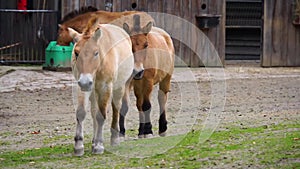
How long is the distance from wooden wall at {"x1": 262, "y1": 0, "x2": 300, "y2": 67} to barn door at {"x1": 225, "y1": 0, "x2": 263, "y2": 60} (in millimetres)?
2141

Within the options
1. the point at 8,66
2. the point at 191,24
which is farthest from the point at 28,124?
the point at 191,24

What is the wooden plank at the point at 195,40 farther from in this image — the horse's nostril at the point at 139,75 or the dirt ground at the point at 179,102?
the horse's nostril at the point at 139,75

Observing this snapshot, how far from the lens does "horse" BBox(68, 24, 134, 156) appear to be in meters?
7.39

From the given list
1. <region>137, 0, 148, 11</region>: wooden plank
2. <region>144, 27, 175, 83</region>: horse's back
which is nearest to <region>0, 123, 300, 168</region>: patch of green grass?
<region>144, 27, 175, 83</region>: horse's back

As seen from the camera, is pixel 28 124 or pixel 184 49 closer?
pixel 28 124

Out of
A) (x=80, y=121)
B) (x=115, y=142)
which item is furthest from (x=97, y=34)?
(x=115, y=142)

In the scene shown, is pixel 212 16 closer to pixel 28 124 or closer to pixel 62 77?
pixel 62 77

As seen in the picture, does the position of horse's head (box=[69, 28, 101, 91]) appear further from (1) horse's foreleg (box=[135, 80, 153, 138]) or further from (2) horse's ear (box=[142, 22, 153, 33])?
(1) horse's foreleg (box=[135, 80, 153, 138])

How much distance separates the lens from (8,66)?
54.7ft

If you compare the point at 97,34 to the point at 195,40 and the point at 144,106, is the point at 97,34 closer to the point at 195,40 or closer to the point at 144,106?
the point at 144,106

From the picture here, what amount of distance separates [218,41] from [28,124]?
26.6ft

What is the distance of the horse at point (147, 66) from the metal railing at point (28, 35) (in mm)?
7864

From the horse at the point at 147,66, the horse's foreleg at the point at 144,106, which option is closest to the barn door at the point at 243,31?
the horse at the point at 147,66

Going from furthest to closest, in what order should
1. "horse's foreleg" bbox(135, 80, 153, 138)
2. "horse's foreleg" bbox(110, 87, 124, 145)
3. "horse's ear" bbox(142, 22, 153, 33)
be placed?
"horse's foreleg" bbox(135, 80, 153, 138), "horse's ear" bbox(142, 22, 153, 33), "horse's foreleg" bbox(110, 87, 124, 145)
